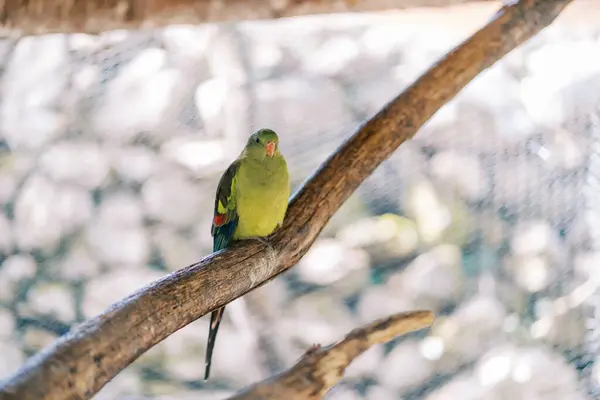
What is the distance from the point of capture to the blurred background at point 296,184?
241 cm

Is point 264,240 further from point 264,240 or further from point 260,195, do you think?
point 260,195

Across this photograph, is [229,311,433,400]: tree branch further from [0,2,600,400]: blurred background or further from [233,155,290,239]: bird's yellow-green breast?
[0,2,600,400]: blurred background

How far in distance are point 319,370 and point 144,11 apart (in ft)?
3.97

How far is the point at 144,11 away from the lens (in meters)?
1.81

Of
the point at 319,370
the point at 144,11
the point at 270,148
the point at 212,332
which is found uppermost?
the point at 144,11

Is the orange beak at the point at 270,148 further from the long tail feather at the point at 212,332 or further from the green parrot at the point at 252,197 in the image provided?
the long tail feather at the point at 212,332

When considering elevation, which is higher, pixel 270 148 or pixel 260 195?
pixel 270 148

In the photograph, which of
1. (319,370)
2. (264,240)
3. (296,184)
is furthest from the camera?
(296,184)

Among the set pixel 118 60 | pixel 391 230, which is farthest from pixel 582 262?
pixel 118 60

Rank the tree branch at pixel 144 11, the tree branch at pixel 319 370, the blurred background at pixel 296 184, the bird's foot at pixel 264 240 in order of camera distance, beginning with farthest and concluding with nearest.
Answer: the blurred background at pixel 296 184 → the tree branch at pixel 144 11 → the bird's foot at pixel 264 240 → the tree branch at pixel 319 370

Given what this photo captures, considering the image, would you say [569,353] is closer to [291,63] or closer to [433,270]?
[433,270]

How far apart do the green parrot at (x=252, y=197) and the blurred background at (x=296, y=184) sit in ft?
2.92

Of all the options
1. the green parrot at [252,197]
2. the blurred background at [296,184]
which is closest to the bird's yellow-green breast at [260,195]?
the green parrot at [252,197]

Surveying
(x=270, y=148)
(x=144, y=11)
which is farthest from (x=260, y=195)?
(x=144, y=11)
